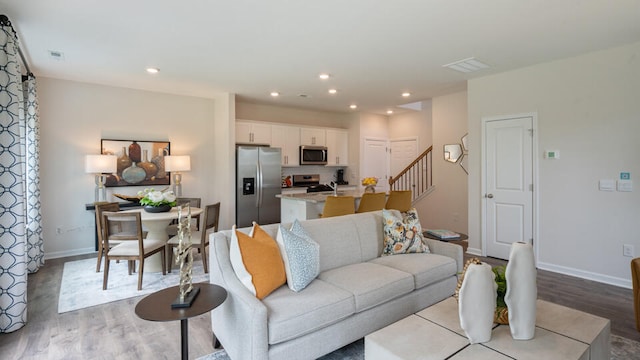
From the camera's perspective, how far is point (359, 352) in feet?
7.72

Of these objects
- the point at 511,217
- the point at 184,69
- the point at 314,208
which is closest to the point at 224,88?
the point at 184,69

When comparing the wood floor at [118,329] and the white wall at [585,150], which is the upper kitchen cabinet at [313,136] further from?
the wood floor at [118,329]

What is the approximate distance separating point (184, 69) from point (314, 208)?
260 centimetres

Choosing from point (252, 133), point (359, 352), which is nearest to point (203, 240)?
point (359, 352)

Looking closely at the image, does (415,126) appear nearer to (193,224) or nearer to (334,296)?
(193,224)

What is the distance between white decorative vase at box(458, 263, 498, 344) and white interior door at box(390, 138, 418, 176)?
6.59m

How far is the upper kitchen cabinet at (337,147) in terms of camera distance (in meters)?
7.85

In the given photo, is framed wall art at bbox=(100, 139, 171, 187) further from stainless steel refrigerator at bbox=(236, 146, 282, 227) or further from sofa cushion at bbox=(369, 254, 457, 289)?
sofa cushion at bbox=(369, 254, 457, 289)

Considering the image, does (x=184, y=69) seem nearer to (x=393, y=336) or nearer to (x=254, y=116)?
(x=254, y=116)

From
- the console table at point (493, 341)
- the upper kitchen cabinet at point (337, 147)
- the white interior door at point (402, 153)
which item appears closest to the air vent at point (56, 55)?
the console table at point (493, 341)

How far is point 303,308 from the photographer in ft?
6.66

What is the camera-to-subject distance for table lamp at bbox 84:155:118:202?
4895 mm

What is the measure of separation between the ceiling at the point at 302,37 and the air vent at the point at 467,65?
0.13 meters

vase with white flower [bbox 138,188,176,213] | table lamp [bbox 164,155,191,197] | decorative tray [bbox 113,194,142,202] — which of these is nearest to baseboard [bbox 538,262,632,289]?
vase with white flower [bbox 138,188,176,213]
